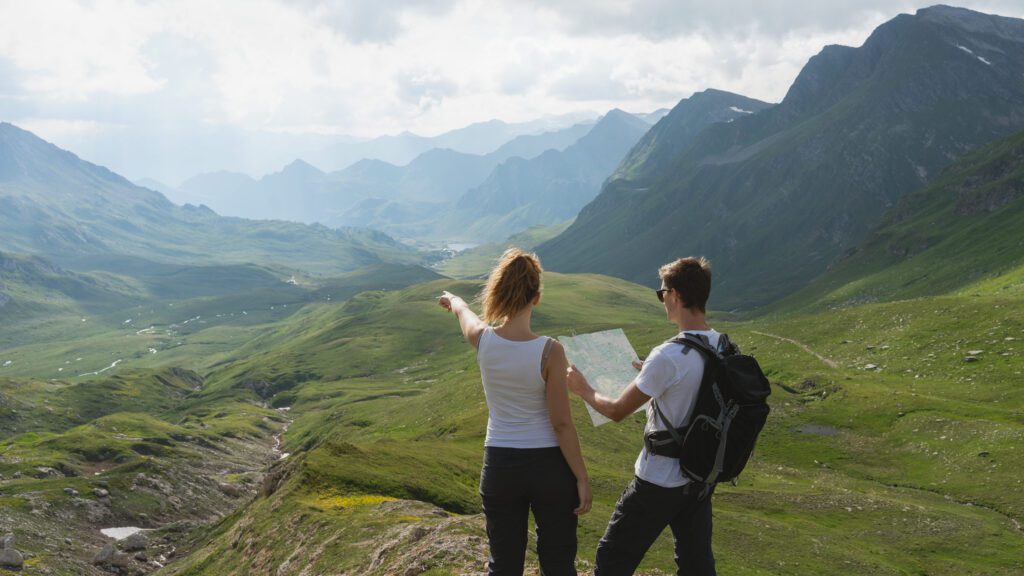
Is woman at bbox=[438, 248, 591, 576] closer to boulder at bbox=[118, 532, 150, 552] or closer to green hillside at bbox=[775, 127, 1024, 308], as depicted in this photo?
boulder at bbox=[118, 532, 150, 552]

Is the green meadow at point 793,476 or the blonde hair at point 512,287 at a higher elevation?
the blonde hair at point 512,287

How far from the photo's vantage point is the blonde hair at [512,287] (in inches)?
400

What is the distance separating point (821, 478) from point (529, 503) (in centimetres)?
5388

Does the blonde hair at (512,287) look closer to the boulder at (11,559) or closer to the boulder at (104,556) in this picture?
the boulder at (11,559)

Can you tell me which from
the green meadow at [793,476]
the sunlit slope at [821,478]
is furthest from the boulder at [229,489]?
the sunlit slope at [821,478]

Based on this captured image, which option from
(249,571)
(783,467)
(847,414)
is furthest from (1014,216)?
(249,571)

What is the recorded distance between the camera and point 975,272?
138 m

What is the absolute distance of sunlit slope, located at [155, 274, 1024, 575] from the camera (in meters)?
33.5

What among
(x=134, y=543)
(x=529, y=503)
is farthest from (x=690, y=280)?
(x=134, y=543)

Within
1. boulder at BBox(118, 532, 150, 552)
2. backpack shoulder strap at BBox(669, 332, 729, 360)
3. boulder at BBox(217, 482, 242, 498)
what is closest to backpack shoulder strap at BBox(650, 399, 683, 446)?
backpack shoulder strap at BBox(669, 332, 729, 360)

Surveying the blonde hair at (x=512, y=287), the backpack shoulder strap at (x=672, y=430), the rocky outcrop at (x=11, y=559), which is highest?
the blonde hair at (x=512, y=287)

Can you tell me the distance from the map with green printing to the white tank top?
982mm

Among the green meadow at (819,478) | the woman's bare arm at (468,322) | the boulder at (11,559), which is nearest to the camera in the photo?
the woman's bare arm at (468,322)

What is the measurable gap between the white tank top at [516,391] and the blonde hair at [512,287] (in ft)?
1.06
